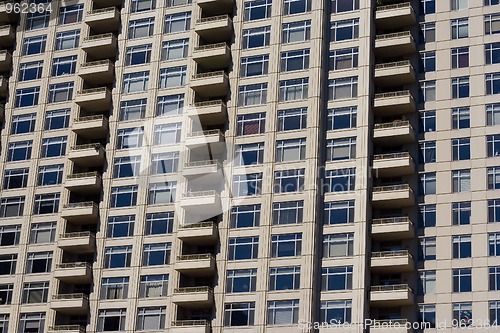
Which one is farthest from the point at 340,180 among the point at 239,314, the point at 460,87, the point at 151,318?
the point at 151,318

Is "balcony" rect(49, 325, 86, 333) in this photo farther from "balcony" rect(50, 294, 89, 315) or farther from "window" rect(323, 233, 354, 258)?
"window" rect(323, 233, 354, 258)

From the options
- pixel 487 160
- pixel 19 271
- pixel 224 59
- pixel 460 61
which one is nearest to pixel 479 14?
pixel 460 61

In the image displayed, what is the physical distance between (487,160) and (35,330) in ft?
121

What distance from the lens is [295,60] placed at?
7912cm

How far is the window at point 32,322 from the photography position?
261 feet

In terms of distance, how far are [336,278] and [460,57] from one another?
19.7 m

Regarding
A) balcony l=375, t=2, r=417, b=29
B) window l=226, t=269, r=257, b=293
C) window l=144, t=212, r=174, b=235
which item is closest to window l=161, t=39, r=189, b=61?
window l=144, t=212, r=174, b=235

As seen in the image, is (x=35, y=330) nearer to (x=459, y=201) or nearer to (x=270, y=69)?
(x=270, y=69)

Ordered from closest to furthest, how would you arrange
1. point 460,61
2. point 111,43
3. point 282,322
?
point 282,322, point 460,61, point 111,43

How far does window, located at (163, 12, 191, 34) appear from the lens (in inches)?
3327

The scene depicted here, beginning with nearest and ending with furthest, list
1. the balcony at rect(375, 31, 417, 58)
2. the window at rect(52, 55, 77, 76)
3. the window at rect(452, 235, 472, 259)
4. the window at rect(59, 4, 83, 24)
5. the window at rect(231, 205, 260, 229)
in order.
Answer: the window at rect(452, 235, 472, 259)
the window at rect(231, 205, 260, 229)
the balcony at rect(375, 31, 417, 58)
the window at rect(52, 55, 77, 76)
the window at rect(59, 4, 83, 24)

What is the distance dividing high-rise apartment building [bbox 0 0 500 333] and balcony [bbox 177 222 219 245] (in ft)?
0.46

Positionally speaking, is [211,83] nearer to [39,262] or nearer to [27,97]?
[27,97]

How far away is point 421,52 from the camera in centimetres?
7925
